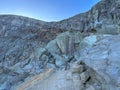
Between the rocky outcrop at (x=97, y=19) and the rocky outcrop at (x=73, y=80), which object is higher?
the rocky outcrop at (x=97, y=19)

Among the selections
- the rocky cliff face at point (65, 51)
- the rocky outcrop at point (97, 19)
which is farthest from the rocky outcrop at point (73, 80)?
the rocky outcrop at point (97, 19)

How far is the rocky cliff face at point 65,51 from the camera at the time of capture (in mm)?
8148

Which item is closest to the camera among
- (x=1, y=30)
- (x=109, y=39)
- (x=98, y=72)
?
(x=98, y=72)

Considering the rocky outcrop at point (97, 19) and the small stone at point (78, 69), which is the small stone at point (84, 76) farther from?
the rocky outcrop at point (97, 19)

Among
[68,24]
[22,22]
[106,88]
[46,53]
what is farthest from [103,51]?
[22,22]

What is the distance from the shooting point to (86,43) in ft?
54.4

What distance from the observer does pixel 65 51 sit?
19.5 m

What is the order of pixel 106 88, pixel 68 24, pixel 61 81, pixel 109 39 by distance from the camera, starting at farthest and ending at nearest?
pixel 68 24 < pixel 109 39 < pixel 61 81 < pixel 106 88

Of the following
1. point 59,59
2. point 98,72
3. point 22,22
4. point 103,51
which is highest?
point 22,22

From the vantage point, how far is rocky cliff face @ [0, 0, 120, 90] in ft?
26.7

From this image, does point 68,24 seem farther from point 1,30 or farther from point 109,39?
point 109,39

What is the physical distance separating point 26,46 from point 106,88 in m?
19.6

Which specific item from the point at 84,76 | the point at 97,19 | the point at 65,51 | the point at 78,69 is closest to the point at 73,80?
the point at 84,76

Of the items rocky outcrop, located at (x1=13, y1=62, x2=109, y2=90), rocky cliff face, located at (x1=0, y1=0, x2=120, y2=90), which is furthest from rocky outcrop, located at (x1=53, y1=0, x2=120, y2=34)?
rocky outcrop, located at (x1=13, y1=62, x2=109, y2=90)
